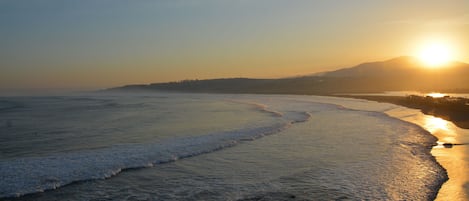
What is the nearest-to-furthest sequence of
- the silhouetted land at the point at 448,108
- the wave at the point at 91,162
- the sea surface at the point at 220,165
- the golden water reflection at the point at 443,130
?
the sea surface at the point at 220,165 → the wave at the point at 91,162 → the golden water reflection at the point at 443,130 → the silhouetted land at the point at 448,108

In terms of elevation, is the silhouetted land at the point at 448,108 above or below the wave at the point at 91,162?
above

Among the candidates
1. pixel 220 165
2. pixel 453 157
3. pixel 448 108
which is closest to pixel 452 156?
pixel 453 157

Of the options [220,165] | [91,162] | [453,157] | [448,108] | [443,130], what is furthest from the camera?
[448,108]

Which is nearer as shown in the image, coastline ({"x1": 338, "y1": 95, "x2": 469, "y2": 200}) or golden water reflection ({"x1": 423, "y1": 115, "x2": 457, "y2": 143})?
coastline ({"x1": 338, "y1": 95, "x2": 469, "y2": 200})

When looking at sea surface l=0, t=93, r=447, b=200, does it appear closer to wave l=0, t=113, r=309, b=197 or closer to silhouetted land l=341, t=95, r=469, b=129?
wave l=0, t=113, r=309, b=197

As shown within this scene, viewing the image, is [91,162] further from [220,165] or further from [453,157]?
[453,157]

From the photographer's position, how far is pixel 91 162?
14812 mm

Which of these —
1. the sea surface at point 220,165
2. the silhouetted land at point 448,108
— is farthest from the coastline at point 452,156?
the silhouetted land at point 448,108

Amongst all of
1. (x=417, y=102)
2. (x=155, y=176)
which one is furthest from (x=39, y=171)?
(x=417, y=102)

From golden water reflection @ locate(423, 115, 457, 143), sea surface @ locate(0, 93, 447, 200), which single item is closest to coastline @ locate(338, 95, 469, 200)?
golden water reflection @ locate(423, 115, 457, 143)

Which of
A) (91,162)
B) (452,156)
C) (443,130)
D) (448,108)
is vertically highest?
(448,108)

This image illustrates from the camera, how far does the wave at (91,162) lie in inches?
478

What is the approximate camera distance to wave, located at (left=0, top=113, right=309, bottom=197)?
12141 millimetres

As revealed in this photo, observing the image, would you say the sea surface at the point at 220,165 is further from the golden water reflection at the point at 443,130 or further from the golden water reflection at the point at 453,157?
the golden water reflection at the point at 443,130
